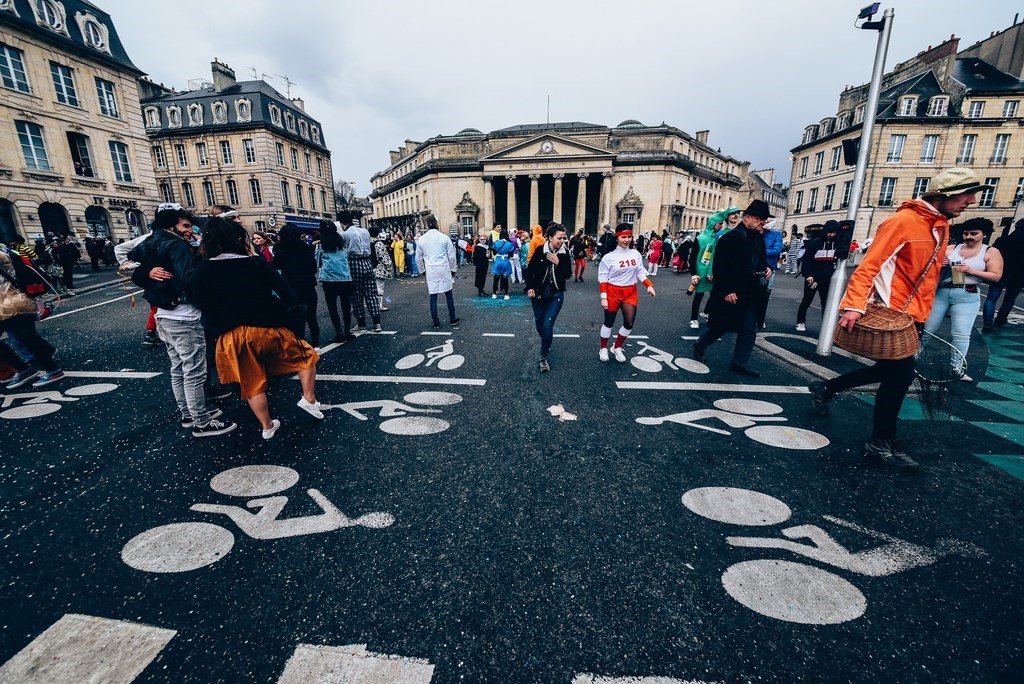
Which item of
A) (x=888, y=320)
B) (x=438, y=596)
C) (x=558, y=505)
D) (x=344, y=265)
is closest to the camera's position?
(x=438, y=596)

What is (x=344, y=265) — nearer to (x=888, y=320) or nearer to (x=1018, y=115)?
(x=888, y=320)

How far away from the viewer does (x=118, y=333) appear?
25.0 feet

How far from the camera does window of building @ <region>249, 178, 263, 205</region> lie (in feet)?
126

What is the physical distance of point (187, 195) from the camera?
4031 centimetres

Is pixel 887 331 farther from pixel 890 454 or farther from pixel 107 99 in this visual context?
pixel 107 99

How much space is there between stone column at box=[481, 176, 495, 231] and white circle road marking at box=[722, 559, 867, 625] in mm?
48647

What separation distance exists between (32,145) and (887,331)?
1343 inches

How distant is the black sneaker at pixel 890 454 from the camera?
3037mm

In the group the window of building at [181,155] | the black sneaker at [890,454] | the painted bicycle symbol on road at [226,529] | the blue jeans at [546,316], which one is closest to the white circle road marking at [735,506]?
the black sneaker at [890,454]

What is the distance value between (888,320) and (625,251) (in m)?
3.15

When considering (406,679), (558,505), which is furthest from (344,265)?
(406,679)

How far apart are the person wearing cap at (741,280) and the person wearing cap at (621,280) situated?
886mm

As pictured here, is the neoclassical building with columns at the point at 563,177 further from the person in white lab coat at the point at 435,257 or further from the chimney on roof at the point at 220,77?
the person in white lab coat at the point at 435,257

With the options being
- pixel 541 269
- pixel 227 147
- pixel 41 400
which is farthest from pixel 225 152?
pixel 541 269
